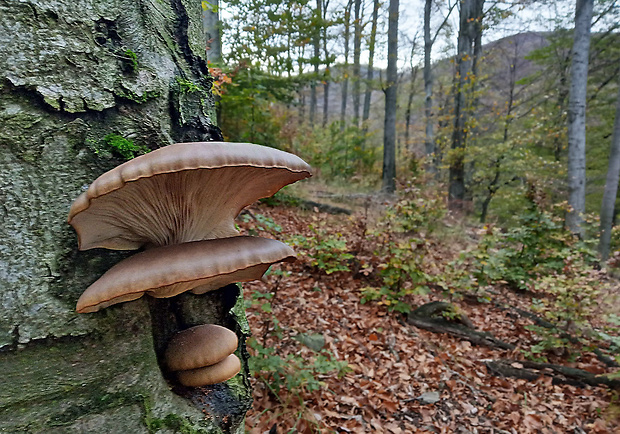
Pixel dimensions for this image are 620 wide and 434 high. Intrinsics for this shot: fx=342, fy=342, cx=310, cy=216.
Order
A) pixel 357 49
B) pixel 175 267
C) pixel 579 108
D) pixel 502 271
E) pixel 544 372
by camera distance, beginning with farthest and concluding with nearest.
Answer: pixel 357 49, pixel 579 108, pixel 502 271, pixel 544 372, pixel 175 267

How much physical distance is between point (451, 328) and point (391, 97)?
10.5 meters

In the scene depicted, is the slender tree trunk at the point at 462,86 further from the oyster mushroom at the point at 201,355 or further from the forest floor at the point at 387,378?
the oyster mushroom at the point at 201,355

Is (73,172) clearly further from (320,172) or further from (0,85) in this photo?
(320,172)

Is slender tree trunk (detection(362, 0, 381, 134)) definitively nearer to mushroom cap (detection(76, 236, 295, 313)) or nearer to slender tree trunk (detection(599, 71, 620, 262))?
slender tree trunk (detection(599, 71, 620, 262))

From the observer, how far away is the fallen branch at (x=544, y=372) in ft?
11.6

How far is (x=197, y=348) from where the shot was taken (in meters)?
0.89

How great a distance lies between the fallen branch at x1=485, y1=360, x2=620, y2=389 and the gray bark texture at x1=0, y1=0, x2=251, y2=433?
376cm

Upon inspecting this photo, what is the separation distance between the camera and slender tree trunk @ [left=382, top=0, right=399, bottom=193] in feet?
40.5

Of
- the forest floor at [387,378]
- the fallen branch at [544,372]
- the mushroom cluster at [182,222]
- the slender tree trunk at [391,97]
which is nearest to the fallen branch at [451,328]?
the forest floor at [387,378]

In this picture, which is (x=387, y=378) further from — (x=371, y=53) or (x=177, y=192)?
(x=371, y=53)

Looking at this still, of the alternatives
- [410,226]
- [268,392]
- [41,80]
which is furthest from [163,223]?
[410,226]

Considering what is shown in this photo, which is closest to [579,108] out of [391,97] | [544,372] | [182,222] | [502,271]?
[502,271]

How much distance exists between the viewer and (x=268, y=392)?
9.18 feet

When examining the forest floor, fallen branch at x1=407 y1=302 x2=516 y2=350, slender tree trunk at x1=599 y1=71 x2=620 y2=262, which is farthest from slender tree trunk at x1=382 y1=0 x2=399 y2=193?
the forest floor
